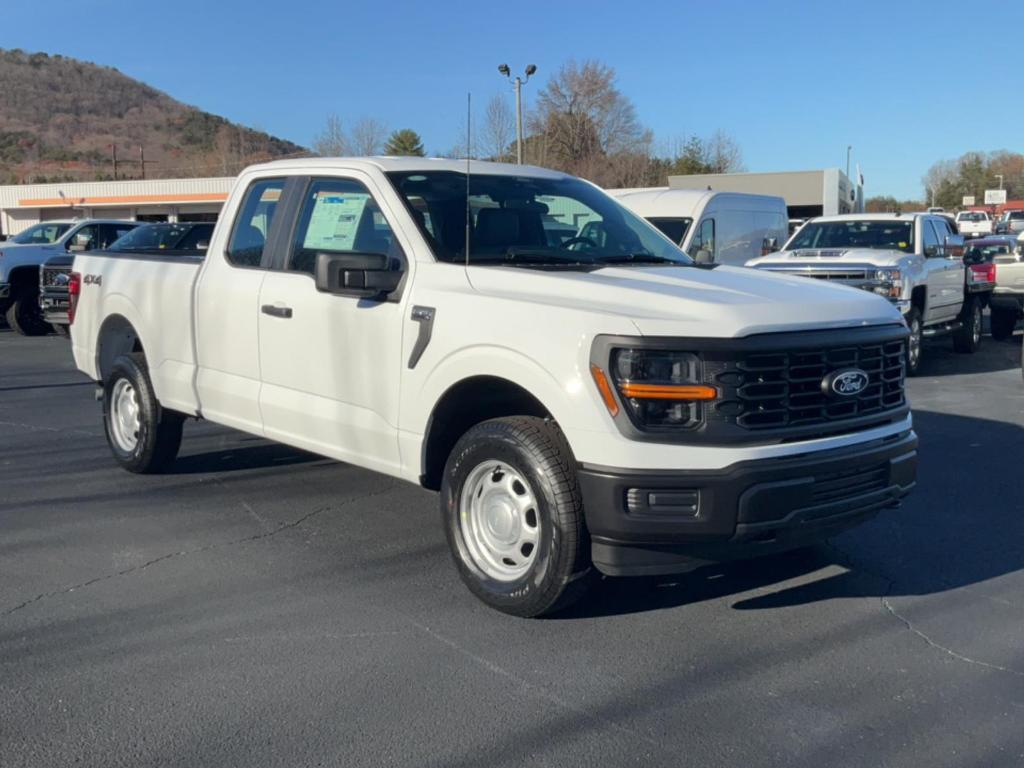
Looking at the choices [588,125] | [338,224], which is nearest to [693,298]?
[338,224]

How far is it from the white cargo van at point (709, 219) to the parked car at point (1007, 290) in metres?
3.62

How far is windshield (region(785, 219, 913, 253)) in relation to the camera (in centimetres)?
1340

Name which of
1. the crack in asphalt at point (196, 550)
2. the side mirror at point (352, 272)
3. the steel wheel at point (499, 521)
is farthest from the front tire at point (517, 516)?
the crack in asphalt at point (196, 550)

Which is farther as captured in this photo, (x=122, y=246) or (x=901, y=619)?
(x=122, y=246)

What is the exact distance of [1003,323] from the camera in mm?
16859

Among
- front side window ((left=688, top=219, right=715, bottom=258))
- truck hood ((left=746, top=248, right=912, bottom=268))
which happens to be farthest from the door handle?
front side window ((left=688, top=219, right=715, bottom=258))

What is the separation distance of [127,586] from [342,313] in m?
1.67

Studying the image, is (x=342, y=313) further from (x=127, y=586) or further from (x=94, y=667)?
(x=94, y=667)

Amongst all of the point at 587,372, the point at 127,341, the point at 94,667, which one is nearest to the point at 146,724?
the point at 94,667

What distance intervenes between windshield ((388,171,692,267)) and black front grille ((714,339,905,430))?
4.28 feet

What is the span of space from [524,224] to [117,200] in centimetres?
5140

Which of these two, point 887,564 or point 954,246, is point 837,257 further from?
point 887,564

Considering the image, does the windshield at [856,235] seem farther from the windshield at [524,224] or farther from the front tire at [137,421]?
the front tire at [137,421]

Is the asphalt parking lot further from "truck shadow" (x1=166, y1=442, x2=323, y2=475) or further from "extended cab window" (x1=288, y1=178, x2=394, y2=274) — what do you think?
"extended cab window" (x1=288, y1=178, x2=394, y2=274)
